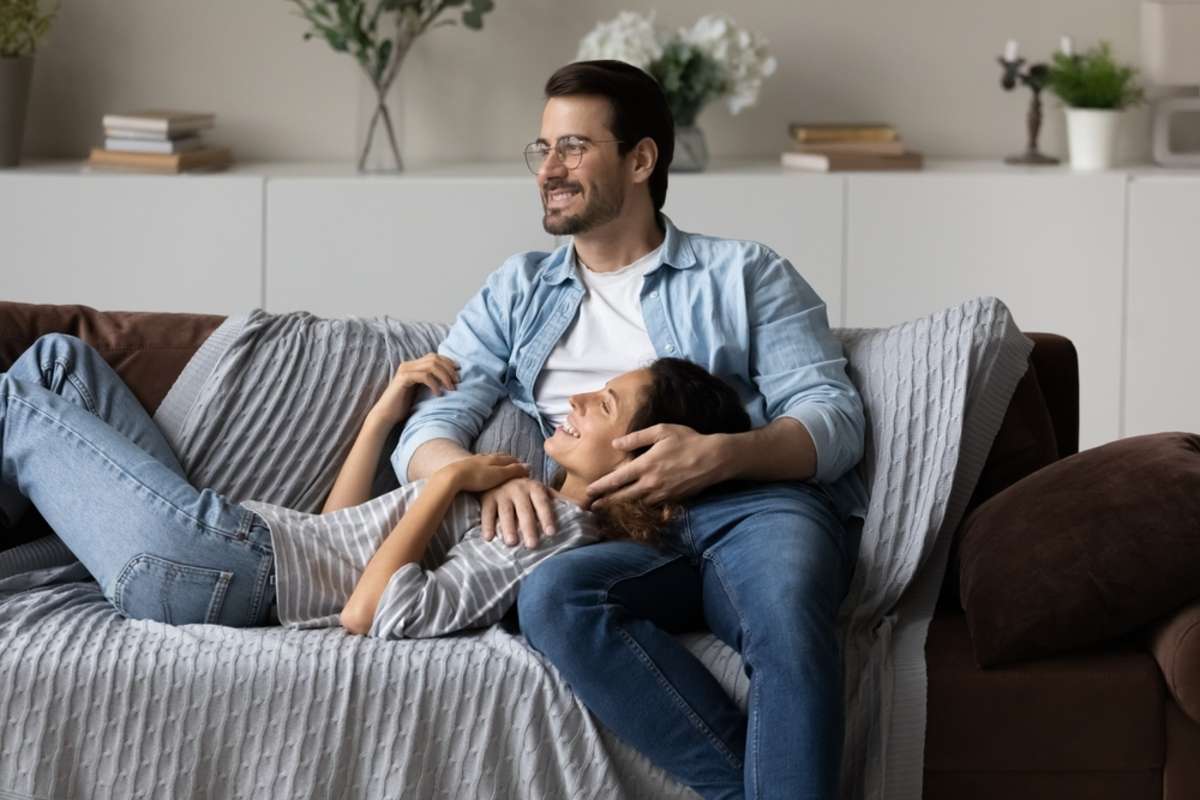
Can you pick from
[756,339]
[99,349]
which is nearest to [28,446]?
[99,349]

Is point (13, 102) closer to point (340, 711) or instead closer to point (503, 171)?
point (503, 171)

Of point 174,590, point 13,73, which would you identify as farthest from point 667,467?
point 13,73

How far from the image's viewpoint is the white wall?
15.1 feet

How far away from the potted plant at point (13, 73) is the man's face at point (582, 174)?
219cm

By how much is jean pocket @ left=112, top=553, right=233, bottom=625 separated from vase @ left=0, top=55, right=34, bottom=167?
2421 millimetres

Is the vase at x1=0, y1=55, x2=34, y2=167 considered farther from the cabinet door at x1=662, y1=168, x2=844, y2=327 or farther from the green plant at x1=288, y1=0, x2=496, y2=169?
the cabinet door at x1=662, y1=168, x2=844, y2=327

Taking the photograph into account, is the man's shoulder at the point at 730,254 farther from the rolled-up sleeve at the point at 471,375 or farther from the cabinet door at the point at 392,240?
the cabinet door at the point at 392,240

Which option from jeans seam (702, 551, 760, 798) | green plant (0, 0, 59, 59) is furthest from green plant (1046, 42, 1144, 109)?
green plant (0, 0, 59, 59)

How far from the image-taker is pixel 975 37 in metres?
4.60

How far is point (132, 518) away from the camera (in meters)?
2.39

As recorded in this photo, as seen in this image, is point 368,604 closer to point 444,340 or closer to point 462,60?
point 444,340

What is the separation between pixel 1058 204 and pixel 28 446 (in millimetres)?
2695

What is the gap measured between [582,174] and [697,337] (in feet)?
1.09

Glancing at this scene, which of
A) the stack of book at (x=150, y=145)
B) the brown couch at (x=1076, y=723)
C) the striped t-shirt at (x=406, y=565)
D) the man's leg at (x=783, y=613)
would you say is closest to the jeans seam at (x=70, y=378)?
the striped t-shirt at (x=406, y=565)
